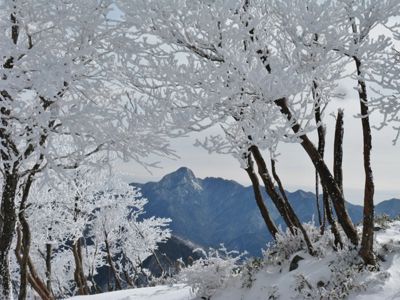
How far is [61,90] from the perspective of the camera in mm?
6598

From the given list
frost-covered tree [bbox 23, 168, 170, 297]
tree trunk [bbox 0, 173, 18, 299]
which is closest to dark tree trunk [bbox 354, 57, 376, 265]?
tree trunk [bbox 0, 173, 18, 299]

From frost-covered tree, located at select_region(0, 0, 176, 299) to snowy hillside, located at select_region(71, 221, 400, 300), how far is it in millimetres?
2711

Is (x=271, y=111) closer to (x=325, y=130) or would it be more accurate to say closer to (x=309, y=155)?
(x=309, y=155)

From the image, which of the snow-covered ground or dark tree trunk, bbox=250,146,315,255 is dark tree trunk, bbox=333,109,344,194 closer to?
dark tree trunk, bbox=250,146,315,255

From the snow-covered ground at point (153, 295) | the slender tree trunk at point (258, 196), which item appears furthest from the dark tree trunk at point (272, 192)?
the snow-covered ground at point (153, 295)

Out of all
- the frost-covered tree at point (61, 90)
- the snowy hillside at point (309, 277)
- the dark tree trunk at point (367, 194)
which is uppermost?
the frost-covered tree at point (61, 90)

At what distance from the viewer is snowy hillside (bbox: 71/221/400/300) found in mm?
6371

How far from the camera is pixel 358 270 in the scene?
6750mm

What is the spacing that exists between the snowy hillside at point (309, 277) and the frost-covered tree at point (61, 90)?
271 centimetres

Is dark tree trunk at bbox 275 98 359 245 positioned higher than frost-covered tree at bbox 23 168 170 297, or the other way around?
frost-covered tree at bbox 23 168 170 297

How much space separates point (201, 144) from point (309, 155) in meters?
1.93

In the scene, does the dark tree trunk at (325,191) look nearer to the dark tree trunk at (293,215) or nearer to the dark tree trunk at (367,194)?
the dark tree trunk at (293,215)

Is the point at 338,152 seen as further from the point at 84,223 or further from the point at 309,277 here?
the point at 84,223

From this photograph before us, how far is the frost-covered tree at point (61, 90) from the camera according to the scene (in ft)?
18.6
